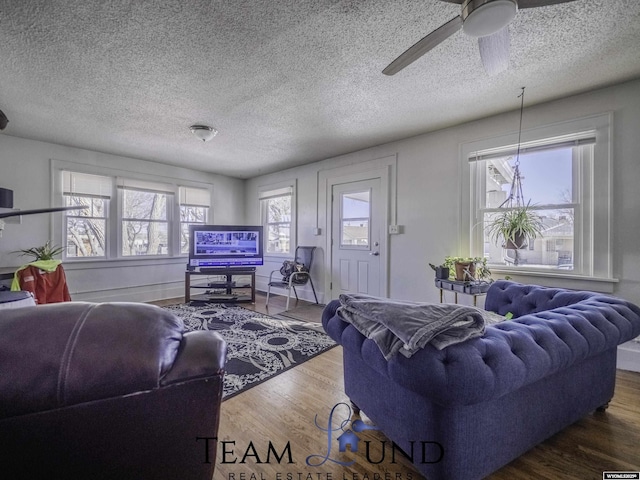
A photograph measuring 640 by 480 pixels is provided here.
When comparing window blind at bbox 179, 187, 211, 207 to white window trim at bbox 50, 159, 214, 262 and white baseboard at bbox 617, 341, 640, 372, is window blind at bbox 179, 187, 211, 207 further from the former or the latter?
white baseboard at bbox 617, 341, 640, 372

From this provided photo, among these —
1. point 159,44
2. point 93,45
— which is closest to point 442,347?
point 159,44

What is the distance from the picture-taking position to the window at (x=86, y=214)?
→ 4.09 metres

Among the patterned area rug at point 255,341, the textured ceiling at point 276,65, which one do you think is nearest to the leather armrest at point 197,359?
the patterned area rug at point 255,341

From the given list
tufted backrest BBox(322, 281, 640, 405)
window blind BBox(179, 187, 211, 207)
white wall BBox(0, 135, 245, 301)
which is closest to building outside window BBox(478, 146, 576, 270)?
tufted backrest BBox(322, 281, 640, 405)

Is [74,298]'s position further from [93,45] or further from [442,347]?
[442,347]

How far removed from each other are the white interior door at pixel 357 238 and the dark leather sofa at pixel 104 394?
3.47m

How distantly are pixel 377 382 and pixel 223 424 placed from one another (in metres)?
0.91

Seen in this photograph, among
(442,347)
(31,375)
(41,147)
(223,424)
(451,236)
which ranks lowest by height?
(223,424)

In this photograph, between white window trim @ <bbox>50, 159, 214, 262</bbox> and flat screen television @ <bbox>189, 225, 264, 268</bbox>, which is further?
flat screen television @ <bbox>189, 225, 264, 268</bbox>

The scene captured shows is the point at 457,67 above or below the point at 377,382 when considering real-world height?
above

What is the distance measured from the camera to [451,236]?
3.32 m

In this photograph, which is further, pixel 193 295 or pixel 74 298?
pixel 193 295

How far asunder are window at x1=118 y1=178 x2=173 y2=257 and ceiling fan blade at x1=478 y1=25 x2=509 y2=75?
4.84 meters

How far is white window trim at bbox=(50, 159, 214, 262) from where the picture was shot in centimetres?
398
